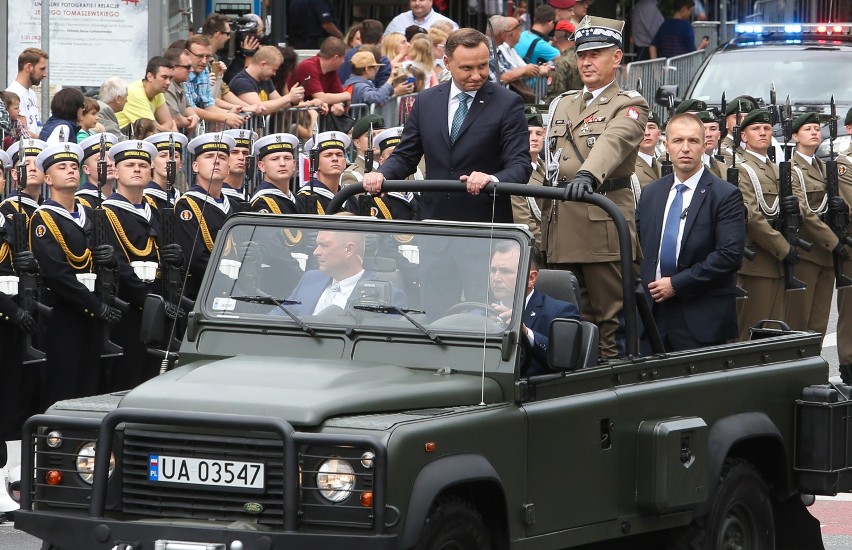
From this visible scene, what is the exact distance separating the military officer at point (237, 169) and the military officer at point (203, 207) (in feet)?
0.53

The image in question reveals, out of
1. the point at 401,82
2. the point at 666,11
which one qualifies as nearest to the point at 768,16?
the point at 666,11

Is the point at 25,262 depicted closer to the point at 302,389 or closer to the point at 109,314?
the point at 109,314

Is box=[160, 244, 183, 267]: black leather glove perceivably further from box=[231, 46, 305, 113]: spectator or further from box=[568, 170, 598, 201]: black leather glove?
box=[231, 46, 305, 113]: spectator

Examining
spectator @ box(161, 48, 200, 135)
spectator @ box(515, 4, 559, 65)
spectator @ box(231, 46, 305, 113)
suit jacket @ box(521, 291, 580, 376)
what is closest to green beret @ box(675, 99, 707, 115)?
spectator @ box(231, 46, 305, 113)

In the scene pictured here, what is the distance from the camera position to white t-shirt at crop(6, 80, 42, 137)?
13.9 m

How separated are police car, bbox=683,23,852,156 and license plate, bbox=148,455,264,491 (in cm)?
1404

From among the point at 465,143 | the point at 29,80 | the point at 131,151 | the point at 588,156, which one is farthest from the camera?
the point at 29,80

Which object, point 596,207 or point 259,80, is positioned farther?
point 259,80

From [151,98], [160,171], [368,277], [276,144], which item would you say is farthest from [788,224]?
[368,277]

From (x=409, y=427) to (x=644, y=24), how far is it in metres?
22.1

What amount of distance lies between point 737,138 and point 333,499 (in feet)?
28.6

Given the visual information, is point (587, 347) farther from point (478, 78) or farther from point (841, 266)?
point (841, 266)

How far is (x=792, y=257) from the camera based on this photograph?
1345cm

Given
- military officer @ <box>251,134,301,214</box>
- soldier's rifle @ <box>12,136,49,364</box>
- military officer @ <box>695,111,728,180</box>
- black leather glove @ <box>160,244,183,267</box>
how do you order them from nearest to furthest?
soldier's rifle @ <box>12,136,49,364</box>
black leather glove @ <box>160,244,183,267</box>
military officer @ <box>251,134,301,214</box>
military officer @ <box>695,111,728,180</box>
